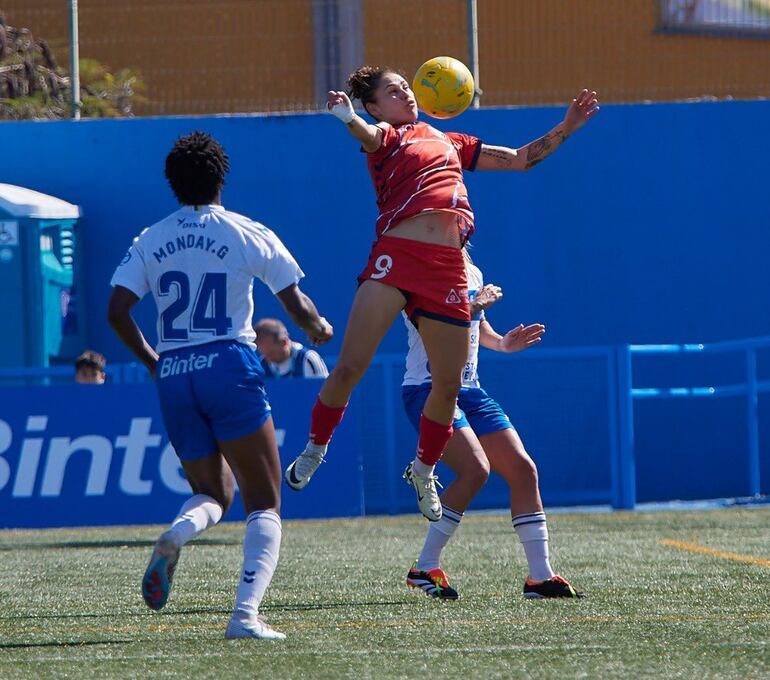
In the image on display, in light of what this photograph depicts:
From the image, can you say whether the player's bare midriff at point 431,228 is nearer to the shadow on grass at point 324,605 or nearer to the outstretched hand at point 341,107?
the outstretched hand at point 341,107

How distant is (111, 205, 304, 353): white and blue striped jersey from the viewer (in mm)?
5871

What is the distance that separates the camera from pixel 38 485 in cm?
1259

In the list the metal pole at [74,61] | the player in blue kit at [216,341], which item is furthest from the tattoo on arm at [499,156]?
the metal pole at [74,61]

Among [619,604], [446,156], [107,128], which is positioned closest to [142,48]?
[107,128]

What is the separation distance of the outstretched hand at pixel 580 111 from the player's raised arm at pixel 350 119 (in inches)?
44.5

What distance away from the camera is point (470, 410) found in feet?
24.8

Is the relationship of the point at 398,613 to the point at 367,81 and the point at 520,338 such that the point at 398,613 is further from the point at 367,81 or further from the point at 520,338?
the point at 367,81

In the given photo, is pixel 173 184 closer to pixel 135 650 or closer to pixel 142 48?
pixel 135 650

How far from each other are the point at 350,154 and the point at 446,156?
8070 mm

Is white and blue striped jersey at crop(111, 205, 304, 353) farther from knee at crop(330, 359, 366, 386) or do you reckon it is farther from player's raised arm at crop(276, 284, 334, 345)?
knee at crop(330, 359, 366, 386)

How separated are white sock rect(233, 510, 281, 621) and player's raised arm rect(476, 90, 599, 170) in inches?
91.7

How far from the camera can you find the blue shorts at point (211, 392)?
19.1ft

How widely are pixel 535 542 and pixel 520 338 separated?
104 centimetres

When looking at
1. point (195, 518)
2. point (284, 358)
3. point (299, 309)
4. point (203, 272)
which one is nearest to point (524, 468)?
point (299, 309)
